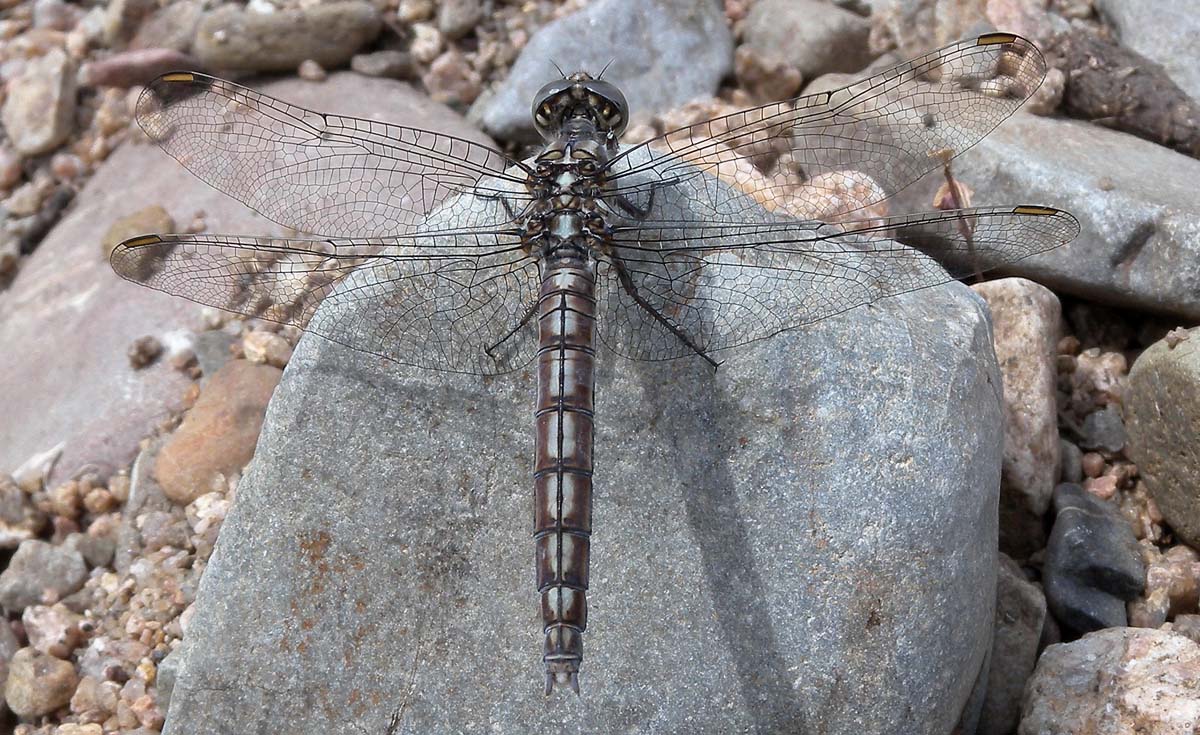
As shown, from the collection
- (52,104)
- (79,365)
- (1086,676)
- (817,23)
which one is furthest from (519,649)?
(52,104)

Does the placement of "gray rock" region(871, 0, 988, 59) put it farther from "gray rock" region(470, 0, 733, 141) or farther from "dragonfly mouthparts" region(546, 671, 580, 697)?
"dragonfly mouthparts" region(546, 671, 580, 697)

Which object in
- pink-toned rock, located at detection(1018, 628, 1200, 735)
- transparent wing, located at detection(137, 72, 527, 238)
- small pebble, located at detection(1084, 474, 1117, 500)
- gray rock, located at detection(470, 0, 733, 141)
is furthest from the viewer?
gray rock, located at detection(470, 0, 733, 141)

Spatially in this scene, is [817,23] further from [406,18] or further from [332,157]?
[332,157]

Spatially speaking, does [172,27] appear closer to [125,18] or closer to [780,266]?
[125,18]

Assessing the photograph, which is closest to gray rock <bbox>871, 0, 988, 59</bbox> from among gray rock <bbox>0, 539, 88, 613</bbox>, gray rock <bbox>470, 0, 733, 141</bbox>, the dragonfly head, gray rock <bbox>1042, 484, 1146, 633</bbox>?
gray rock <bbox>470, 0, 733, 141</bbox>

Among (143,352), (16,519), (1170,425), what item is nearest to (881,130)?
(1170,425)

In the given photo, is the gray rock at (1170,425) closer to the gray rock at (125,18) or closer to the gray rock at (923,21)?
the gray rock at (923,21)

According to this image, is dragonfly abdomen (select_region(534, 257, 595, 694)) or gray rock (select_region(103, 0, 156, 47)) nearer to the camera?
dragonfly abdomen (select_region(534, 257, 595, 694))
